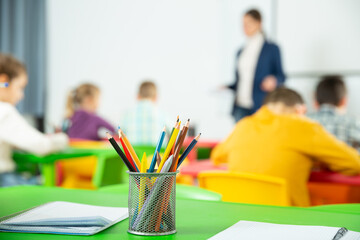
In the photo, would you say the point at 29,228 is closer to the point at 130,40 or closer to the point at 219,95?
the point at 219,95

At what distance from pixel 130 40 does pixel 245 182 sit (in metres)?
5.22

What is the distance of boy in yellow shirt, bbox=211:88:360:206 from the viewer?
218 centimetres

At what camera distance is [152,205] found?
0.87 metres

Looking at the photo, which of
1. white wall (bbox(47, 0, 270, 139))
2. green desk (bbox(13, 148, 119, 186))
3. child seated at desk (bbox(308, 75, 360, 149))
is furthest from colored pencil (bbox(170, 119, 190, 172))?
white wall (bbox(47, 0, 270, 139))

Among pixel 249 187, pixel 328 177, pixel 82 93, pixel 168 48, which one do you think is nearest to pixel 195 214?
pixel 249 187

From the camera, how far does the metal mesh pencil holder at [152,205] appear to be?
2.83 ft

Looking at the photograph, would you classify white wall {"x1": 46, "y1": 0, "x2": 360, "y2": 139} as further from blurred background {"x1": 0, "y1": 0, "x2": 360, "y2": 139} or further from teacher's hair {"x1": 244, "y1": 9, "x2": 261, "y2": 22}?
teacher's hair {"x1": 244, "y1": 9, "x2": 261, "y2": 22}

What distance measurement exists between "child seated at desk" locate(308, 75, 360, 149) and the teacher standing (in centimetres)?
119

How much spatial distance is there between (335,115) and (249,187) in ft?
4.74

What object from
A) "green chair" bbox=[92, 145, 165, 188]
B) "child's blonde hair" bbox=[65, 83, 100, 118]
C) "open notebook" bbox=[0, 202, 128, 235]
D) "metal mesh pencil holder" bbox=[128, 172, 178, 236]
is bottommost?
"green chair" bbox=[92, 145, 165, 188]

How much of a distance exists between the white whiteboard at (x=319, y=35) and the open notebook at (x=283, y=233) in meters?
4.68

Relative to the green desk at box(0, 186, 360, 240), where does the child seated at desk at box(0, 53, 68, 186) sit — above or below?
above

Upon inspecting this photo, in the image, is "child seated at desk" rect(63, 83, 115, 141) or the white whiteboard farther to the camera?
the white whiteboard

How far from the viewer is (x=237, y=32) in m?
6.00
